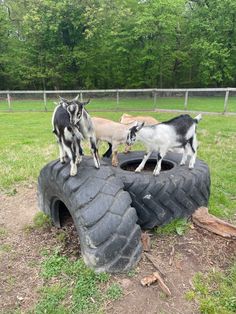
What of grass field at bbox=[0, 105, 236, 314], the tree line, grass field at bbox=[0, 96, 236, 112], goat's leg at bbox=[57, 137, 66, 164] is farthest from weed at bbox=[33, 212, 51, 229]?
the tree line

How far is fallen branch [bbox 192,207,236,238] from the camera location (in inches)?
130

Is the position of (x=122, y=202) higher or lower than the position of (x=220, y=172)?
higher

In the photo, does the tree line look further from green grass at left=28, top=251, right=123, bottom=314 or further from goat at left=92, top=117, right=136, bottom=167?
green grass at left=28, top=251, right=123, bottom=314

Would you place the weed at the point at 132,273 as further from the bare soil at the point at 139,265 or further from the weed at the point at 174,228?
the weed at the point at 174,228

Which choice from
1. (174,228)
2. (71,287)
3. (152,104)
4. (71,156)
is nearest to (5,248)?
Result: (71,287)

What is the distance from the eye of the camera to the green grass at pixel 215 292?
2391mm

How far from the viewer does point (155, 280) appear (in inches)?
103

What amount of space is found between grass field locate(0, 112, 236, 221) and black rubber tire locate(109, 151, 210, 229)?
820 millimetres

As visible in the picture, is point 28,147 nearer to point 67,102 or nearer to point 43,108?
point 67,102

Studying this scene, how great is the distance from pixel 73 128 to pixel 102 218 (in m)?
0.80

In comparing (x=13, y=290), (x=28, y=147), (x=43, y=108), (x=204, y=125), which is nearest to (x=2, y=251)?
(x=13, y=290)

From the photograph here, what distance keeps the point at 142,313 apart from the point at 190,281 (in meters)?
0.55

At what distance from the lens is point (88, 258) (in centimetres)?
265

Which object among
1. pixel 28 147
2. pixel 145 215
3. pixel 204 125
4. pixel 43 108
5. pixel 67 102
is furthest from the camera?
pixel 43 108
